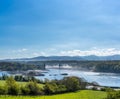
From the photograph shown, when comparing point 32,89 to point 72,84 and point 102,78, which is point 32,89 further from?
point 102,78

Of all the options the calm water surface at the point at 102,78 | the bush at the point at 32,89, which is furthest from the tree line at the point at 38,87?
the calm water surface at the point at 102,78

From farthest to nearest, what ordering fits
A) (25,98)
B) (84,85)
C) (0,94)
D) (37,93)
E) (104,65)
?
1. (104,65)
2. (84,85)
3. (37,93)
4. (0,94)
5. (25,98)

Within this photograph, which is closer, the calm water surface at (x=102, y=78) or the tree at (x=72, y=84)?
the tree at (x=72, y=84)

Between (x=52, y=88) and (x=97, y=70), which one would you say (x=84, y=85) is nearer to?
(x=52, y=88)

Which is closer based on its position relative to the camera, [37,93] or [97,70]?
[37,93]

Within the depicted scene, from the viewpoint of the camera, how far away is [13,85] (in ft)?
208

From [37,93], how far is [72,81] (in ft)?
42.1

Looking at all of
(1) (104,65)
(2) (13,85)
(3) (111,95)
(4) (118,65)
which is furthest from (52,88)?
(1) (104,65)

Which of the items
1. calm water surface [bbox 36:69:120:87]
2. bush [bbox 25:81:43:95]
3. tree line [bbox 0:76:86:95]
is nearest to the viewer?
tree line [bbox 0:76:86:95]

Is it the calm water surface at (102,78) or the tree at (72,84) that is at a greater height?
the tree at (72,84)

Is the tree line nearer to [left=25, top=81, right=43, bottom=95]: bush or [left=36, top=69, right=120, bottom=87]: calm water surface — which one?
[left=25, top=81, right=43, bottom=95]: bush

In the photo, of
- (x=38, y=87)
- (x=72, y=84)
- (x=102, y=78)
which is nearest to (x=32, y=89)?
(x=38, y=87)

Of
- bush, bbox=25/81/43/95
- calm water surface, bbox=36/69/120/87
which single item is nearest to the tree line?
bush, bbox=25/81/43/95

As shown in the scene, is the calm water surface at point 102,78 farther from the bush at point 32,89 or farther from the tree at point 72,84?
the bush at point 32,89
